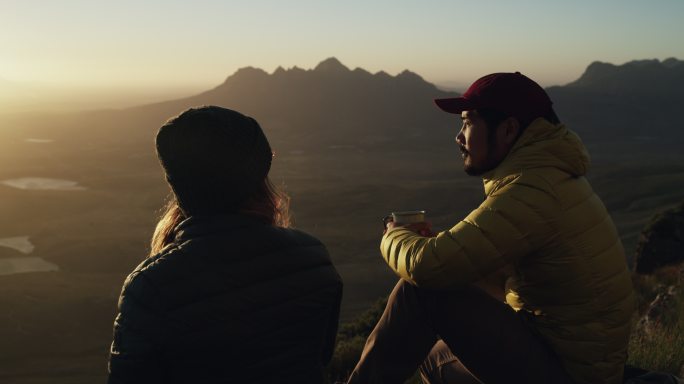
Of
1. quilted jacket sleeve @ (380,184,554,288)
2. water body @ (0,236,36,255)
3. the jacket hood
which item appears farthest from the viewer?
water body @ (0,236,36,255)

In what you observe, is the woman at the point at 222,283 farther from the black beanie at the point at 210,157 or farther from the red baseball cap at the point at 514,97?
the red baseball cap at the point at 514,97

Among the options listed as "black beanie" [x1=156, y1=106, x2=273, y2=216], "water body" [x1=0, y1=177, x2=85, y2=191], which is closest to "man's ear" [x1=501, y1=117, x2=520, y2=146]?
"black beanie" [x1=156, y1=106, x2=273, y2=216]

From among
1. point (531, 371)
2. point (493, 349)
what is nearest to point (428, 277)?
point (493, 349)

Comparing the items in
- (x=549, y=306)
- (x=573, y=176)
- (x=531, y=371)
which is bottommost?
(x=531, y=371)

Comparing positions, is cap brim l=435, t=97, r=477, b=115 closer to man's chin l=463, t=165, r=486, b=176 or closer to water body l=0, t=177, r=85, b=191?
man's chin l=463, t=165, r=486, b=176

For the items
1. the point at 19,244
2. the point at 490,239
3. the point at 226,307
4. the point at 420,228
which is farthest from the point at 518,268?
the point at 19,244

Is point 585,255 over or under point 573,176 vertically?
under

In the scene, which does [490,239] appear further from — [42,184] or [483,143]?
[42,184]

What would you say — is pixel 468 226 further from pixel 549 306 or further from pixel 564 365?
pixel 564 365

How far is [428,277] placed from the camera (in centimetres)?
307

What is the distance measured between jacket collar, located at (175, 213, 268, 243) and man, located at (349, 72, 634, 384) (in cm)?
102

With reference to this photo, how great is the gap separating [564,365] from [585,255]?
24.0 inches

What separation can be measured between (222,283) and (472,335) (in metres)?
1.48

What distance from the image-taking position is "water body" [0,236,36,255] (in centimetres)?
6738
